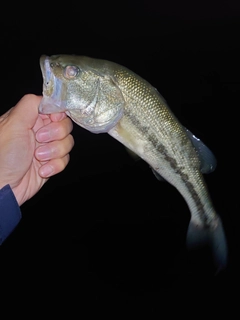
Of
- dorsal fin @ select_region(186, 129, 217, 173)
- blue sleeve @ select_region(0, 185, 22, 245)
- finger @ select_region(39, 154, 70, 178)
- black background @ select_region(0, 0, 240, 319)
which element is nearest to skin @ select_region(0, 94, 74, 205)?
finger @ select_region(39, 154, 70, 178)

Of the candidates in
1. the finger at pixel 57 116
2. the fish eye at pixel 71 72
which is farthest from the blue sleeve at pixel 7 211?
the fish eye at pixel 71 72

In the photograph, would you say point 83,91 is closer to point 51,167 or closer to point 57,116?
point 57,116

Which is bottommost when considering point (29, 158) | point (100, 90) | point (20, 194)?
point (20, 194)

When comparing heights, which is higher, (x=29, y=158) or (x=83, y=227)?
(x=29, y=158)

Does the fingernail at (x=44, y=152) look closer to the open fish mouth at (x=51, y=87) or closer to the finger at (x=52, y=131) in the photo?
the finger at (x=52, y=131)

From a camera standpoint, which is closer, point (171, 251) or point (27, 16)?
point (171, 251)

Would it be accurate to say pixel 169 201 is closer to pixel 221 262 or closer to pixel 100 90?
pixel 221 262

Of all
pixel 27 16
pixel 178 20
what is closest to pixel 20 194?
pixel 27 16
